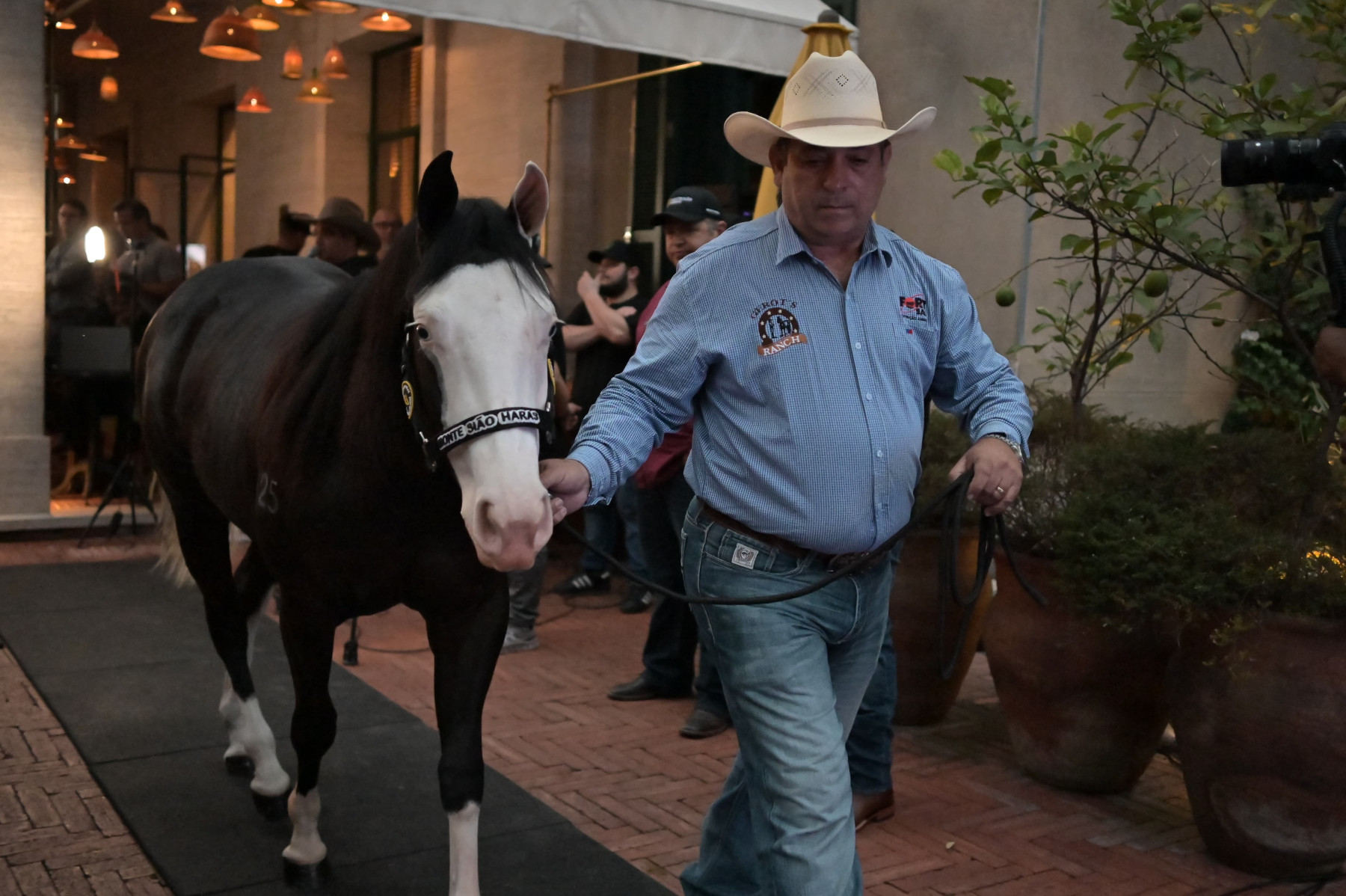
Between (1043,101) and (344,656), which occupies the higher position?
(1043,101)

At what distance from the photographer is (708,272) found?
8.59 ft

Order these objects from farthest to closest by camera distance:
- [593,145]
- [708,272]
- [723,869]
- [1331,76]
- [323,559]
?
[593,145], [1331,76], [323,559], [723,869], [708,272]

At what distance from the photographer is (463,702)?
3.13 meters

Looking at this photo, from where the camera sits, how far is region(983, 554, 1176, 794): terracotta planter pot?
4156mm

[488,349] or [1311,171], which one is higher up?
[1311,171]

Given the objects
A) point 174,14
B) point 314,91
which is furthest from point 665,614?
point 174,14

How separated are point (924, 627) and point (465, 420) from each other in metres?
3.00

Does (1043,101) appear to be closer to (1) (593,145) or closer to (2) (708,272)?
(1) (593,145)

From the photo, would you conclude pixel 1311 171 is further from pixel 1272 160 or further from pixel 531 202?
pixel 531 202

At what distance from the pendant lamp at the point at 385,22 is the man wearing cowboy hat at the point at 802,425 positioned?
8.59 meters

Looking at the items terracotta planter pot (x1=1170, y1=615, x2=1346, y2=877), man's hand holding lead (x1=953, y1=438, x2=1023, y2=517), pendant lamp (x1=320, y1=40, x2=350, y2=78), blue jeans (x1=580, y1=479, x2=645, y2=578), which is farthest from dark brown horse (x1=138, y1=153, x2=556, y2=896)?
pendant lamp (x1=320, y1=40, x2=350, y2=78)

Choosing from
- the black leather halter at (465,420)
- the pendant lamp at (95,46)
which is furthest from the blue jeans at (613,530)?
the pendant lamp at (95,46)

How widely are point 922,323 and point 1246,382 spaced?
5.61 meters

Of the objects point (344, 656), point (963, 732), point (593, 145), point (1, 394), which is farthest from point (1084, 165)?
point (1, 394)
